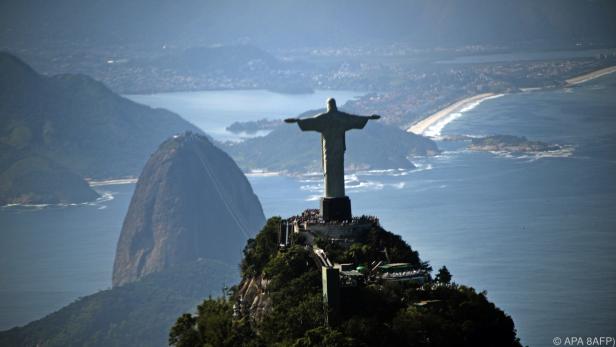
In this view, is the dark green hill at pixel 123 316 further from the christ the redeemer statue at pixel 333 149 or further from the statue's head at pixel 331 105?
the statue's head at pixel 331 105

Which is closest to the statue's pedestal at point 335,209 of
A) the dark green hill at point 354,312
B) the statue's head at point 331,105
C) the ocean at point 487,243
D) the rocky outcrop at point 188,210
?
the statue's head at point 331,105

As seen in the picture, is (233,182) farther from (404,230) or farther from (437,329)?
(437,329)

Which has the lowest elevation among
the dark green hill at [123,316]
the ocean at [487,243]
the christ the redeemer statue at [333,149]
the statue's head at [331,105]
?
the dark green hill at [123,316]

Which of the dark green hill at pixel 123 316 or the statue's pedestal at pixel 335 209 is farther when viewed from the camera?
the dark green hill at pixel 123 316

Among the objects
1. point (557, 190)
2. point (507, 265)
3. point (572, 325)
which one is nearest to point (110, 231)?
point (557, 190)

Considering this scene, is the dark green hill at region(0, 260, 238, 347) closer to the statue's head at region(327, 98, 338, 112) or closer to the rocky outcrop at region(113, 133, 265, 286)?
the rocky outcrop at region(113, 133, 265, 286)

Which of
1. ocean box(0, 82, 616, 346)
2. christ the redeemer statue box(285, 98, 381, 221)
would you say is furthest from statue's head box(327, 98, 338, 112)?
ocean box(0, 82, 616, 346)

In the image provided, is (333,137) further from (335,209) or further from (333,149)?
(335,209)

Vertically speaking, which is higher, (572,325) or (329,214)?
(329,214)
